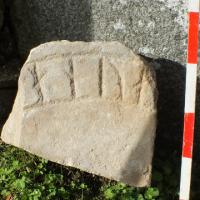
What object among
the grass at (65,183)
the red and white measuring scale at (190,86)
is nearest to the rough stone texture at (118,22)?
the red and white measuring scale at (190,86)

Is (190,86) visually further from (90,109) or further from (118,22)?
(118,22)

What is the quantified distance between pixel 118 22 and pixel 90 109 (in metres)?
0.53

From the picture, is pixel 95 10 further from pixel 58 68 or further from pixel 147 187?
pixel 147 187

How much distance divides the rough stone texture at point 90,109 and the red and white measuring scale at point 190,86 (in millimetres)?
195

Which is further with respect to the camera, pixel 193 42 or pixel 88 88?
pixel 88 88

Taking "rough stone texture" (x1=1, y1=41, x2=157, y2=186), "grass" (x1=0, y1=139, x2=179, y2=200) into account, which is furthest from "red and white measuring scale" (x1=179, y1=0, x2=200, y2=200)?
"grass" (x1=0, y1=139, x2=179, y2=200)

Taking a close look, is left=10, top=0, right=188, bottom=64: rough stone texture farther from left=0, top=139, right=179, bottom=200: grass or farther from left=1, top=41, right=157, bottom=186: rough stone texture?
left=0, top=139, right=179, bottom=200: grass

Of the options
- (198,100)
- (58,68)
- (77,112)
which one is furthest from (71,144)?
(198,100)

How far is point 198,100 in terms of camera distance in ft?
10.4

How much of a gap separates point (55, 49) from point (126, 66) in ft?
1.24

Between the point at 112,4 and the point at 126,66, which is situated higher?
the point at 112,4

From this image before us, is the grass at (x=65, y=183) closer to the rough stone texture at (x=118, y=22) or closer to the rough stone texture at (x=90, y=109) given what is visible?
the rough stone texture at (x=90, y=109)

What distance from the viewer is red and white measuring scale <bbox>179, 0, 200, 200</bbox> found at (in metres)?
2.61

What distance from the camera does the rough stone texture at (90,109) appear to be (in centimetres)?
290
